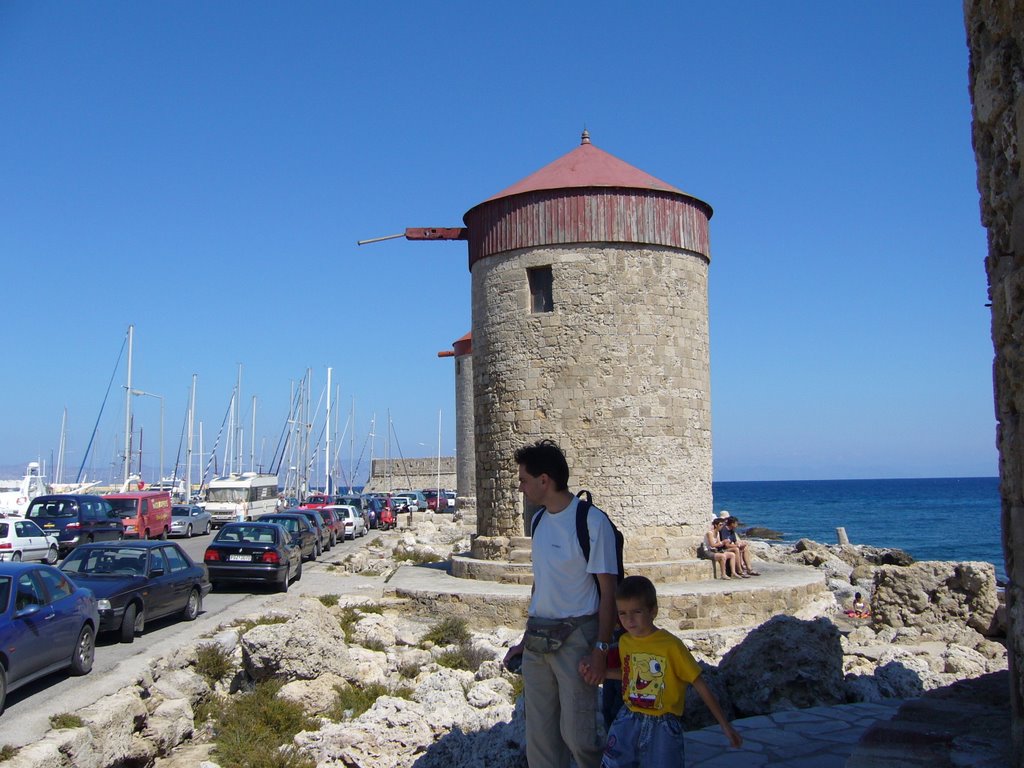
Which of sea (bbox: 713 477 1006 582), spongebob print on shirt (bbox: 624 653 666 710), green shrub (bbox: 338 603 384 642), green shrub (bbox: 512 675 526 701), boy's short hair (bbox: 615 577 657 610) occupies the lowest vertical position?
sea (bbox: 713 477 1006 582)

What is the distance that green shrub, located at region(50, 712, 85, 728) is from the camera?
7.92m

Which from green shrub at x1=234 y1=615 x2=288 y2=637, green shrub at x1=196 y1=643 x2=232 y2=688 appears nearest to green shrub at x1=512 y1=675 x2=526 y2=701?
green shrub at x1=234 y1=615 x2=288 y2=637

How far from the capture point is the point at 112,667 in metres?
11.0

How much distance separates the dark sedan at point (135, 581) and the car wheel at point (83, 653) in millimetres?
1567

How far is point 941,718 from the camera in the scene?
16.8 ft

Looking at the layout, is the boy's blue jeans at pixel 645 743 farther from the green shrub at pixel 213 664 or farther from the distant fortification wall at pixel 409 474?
the distant fortification wall at pixel 409 474

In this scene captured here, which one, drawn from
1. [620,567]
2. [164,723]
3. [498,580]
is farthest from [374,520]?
[620,567]

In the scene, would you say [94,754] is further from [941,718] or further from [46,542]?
[46,542]

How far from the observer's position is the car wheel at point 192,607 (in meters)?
14.6

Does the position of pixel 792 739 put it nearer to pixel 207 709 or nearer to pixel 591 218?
pixel 207 709

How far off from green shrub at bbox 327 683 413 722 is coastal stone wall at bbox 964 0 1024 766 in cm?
667

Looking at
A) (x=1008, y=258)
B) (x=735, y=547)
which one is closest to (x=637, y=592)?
(x=1008, y=258)

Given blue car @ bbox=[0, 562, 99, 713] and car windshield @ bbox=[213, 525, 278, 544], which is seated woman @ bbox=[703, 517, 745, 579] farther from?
blue car @ bbox=[0, 562, 99, 713]

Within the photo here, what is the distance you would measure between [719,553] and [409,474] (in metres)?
70.5
